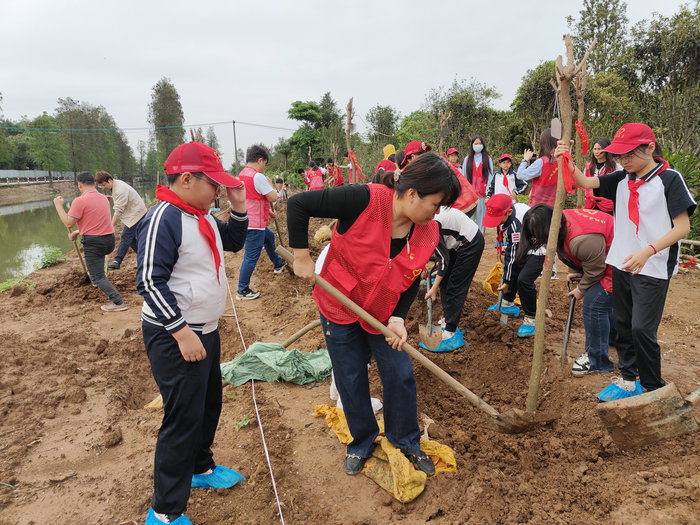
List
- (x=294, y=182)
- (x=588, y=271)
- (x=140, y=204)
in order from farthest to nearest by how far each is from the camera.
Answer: (x=294, y=182)
(x=140, y=204)
(x=588, y=271)

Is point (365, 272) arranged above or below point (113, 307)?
above

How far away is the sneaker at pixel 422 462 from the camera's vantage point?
234cm

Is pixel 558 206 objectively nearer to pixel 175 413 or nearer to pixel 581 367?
pixel 581 367

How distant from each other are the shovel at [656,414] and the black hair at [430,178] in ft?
5.04

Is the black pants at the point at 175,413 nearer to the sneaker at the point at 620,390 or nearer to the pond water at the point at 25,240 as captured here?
the sneaker at the point at 620,390

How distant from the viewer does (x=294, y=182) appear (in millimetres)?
26672

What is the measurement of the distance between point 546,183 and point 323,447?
445cm

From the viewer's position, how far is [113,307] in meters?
6.07

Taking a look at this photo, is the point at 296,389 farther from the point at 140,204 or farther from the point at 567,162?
the point at 140,204

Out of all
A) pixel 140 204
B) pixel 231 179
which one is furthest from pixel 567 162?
pixel 140 204

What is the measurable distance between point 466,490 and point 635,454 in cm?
105

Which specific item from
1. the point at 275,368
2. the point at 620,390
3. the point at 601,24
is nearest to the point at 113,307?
the point at 275,368

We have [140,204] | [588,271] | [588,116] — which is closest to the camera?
[588,271]

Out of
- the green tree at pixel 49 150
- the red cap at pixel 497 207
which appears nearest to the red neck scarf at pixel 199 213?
the red cap at pixel 497 207
